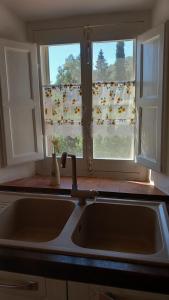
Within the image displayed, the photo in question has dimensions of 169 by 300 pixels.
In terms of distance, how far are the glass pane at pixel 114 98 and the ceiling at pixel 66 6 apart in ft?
0.86

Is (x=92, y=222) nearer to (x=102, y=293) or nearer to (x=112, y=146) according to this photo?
(x=102, y=293)

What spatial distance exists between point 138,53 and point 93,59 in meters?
0.41

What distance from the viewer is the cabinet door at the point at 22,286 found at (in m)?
0.90

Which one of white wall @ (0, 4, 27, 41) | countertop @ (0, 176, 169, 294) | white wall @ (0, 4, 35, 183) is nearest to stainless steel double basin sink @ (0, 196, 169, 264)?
countertop @ (0, 176, 169, 294)

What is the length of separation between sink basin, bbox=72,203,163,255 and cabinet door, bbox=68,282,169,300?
0.40 metres

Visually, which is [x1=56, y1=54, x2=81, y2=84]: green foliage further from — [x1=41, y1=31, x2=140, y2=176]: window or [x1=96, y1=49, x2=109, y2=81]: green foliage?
[x1=96, y1=49, x2=109, y2=81]: green foliage

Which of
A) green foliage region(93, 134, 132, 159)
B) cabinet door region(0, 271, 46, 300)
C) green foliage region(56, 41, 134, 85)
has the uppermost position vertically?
green foliage region(56, 41, 134, 85)

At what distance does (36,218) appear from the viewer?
1.50m

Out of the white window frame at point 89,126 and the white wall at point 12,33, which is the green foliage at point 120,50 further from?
the white wall at point 12,33

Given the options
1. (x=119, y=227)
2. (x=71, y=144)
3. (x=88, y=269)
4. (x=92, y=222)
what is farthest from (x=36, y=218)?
(x=71, y=144)

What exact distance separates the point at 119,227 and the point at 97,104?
1.20m

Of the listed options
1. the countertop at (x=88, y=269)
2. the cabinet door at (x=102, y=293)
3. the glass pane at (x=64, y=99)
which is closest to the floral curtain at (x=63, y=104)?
the glass pane at (x=64, y=99)

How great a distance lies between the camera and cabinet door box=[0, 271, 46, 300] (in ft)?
2.96

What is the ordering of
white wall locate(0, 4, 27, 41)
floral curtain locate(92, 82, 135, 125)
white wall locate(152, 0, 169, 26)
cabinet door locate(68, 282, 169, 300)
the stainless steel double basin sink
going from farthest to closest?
floral curtain locate(92, 82, 135, 125), white wall locate(0, 4, 27, 41), white wall locate(152, 0, 169, 26), the stainless steel double basin sink, cabinet door locate(68, 282, 169, 300)
